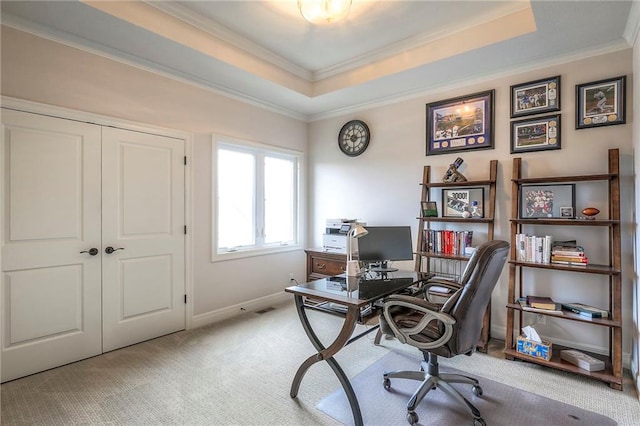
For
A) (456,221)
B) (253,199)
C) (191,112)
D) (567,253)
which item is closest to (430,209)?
(456,221)

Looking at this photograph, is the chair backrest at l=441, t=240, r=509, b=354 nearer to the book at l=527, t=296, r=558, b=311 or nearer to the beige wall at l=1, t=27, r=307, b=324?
the book at l=527, t=296, r=558, b=311

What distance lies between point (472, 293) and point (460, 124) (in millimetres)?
2225

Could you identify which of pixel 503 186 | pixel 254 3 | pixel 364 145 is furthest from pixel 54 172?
pixel 503 186

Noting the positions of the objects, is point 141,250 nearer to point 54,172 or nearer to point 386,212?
point 54,172

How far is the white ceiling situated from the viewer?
2.35 m

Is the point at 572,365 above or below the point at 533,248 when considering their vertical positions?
below

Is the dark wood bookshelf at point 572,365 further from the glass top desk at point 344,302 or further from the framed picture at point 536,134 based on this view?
the framed picture at point 536,134

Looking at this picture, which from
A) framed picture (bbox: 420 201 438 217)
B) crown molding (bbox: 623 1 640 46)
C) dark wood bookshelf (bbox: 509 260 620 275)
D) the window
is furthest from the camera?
the window

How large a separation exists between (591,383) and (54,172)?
4436mm

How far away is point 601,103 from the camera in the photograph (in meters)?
2.69

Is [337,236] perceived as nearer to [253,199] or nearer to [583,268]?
[253,199]

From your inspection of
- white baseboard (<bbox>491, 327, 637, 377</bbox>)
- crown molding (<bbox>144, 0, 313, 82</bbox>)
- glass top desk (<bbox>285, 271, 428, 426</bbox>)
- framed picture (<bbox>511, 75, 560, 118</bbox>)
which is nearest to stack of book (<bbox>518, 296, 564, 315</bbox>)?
white baseboard (<bbox>491, 327, 637, 377</bbox>)

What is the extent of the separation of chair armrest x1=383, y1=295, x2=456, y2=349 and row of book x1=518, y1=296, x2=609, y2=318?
131 centimetres

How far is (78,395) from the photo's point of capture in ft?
7.19
